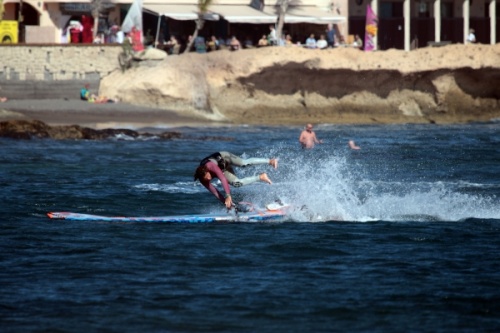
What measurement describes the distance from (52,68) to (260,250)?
26.8 meters

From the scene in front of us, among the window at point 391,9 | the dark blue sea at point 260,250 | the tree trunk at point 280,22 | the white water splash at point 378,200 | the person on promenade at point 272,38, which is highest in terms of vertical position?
the window at point 391,9

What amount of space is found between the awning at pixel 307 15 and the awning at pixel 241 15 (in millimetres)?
905

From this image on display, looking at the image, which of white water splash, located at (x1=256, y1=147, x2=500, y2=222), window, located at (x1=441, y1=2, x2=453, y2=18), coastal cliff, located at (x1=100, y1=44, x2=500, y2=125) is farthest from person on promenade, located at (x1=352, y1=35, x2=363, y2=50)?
white water splash, located at (x1=256, y1=147, x2=500, y2=222)

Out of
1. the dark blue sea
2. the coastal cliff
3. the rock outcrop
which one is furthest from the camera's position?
the coastal cliff

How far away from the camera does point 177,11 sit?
47219 mm

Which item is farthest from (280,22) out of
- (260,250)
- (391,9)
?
(260,250)

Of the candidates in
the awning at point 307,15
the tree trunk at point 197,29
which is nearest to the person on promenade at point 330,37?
the awning at point 307,15

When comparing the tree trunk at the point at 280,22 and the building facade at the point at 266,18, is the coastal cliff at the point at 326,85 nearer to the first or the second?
the tree trunk at the point at 280,22

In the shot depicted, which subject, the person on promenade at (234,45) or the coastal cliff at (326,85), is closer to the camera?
the coastal cliff at (326,85)

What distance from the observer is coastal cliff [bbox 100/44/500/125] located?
44812 millimetres

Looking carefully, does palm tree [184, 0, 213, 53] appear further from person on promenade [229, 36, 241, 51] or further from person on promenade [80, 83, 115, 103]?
person on promenade [80, 83, 115, 103]

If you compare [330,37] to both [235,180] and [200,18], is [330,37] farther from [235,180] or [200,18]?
[235,180]

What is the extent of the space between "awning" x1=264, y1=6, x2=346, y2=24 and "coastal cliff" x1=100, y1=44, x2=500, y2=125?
397 centimetres

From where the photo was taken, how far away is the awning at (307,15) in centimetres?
4975
